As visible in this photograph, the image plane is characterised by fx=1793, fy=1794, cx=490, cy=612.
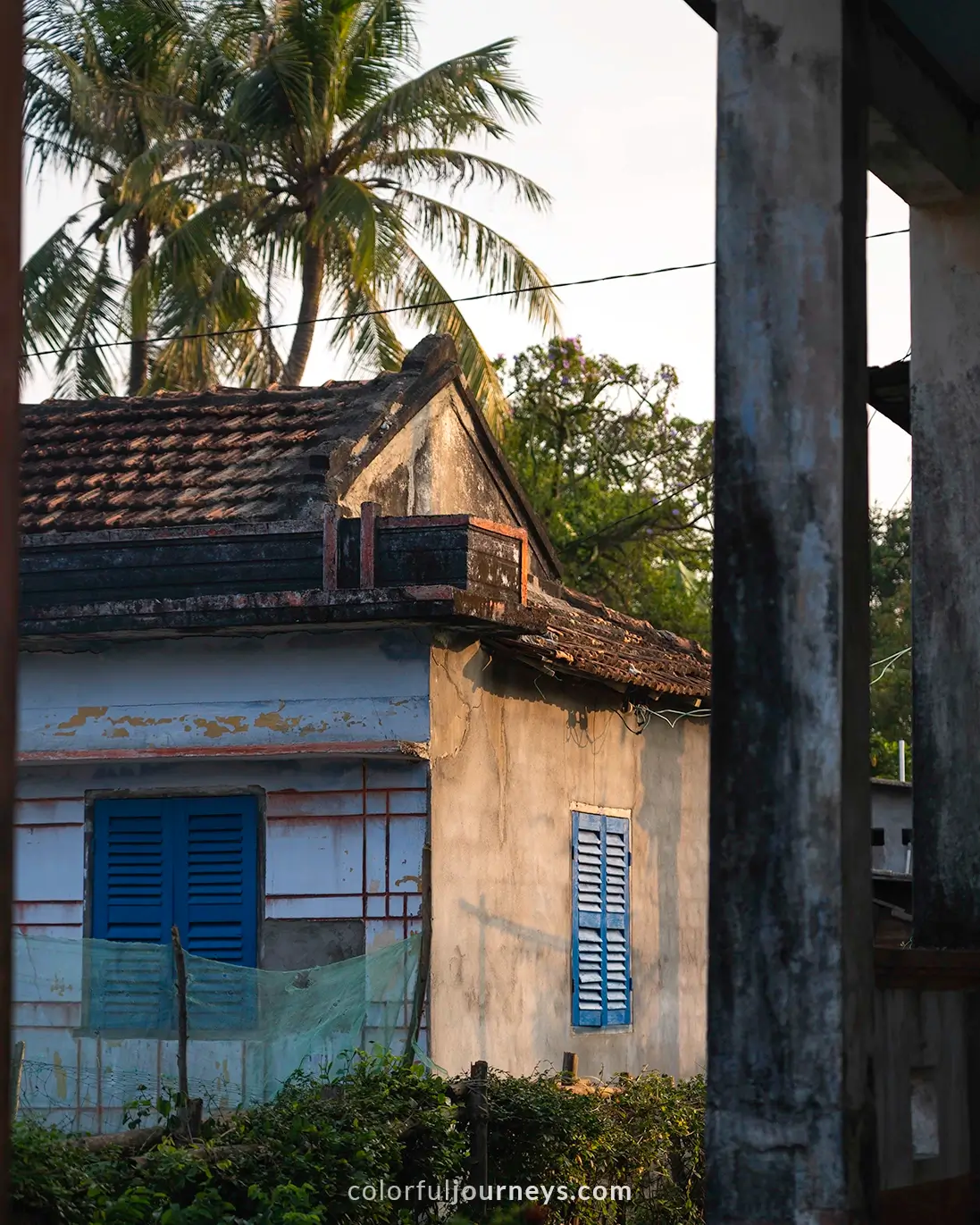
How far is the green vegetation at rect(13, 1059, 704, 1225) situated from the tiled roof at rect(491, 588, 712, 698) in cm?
266

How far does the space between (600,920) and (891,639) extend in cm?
2460

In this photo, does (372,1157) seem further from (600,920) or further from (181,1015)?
(600,920)

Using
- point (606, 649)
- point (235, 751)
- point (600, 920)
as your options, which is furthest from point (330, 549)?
point (600, 920)

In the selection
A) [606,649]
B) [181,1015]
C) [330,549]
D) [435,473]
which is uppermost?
[435,473]

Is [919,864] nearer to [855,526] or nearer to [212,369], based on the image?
[855,526]

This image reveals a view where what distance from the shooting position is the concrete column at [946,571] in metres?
6.04

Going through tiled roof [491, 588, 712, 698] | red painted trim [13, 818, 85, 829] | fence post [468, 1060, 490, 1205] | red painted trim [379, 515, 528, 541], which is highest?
red painted trim [379, 515, 528, 541]

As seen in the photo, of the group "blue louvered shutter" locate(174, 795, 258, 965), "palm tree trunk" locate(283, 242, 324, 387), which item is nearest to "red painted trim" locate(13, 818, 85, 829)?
"blue louvered shutter" locate(174, 795, 258, 965)

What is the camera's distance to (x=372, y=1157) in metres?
7.88

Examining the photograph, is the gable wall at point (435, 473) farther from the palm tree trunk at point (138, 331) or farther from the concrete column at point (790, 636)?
the palm tree trunk at point (138, 331)

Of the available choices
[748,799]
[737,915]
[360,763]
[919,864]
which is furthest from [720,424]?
[360,763]

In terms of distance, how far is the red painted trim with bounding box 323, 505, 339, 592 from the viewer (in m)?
10.6

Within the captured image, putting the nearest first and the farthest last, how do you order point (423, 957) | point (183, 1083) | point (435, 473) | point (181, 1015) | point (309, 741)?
point (183, 1083) < point (181, 1015) < point (423, 957) < point (309, 741) < point (435, 473)

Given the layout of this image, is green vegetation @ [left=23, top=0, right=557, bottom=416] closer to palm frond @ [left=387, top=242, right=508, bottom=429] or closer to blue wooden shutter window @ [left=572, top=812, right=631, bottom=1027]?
palm frond @ [left=387, top=242, right=508, bottom=429]
